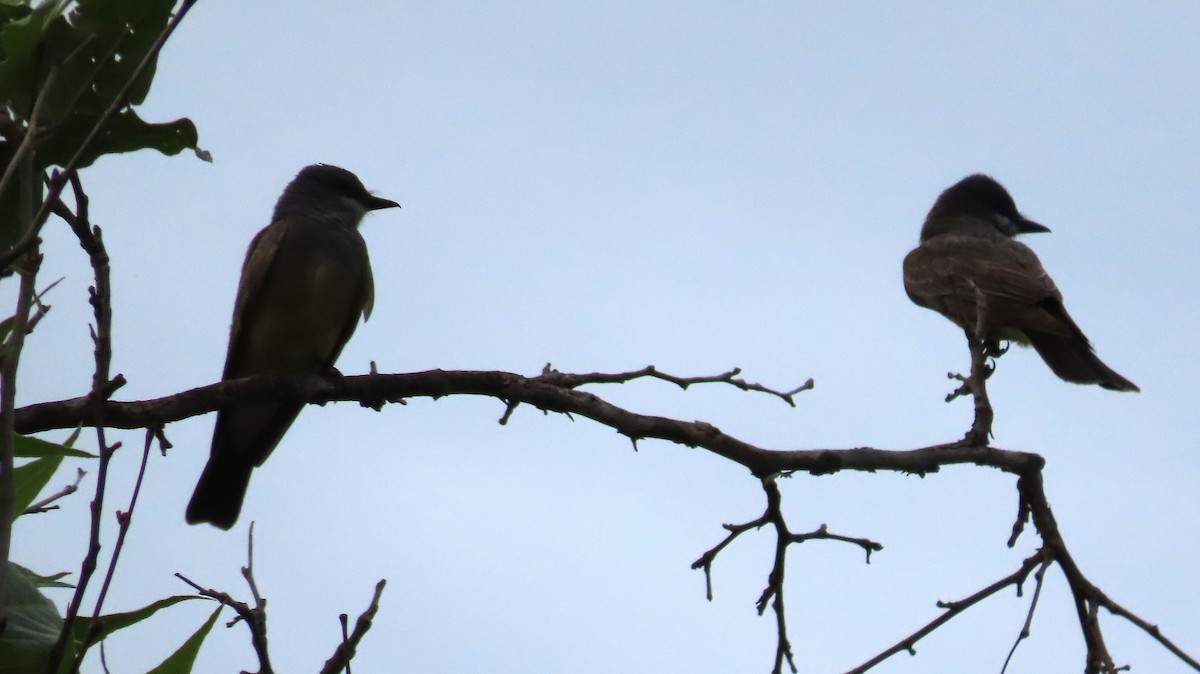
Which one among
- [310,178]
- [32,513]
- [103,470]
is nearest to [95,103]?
[32,513]

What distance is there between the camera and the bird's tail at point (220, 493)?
6.07m

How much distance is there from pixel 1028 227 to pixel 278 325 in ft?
28.3

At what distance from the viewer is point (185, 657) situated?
2.07 m

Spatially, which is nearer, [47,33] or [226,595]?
[226,595]

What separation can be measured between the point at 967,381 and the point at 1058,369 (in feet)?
14.5

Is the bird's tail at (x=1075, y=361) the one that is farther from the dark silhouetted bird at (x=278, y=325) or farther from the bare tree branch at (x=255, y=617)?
the bare tree branch at (x=255, y=617)

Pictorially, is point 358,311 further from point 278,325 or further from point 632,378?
point 632,378

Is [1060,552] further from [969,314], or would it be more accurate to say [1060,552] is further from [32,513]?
[969,314]

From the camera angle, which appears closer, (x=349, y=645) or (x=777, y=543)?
(x=349, y=645)

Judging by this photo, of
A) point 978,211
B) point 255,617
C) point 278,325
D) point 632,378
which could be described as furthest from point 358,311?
point 978,211

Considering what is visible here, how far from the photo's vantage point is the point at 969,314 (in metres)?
8.83

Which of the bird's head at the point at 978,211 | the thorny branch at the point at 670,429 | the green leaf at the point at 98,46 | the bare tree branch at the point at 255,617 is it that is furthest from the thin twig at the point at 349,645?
the bird's head at the point at 978,211

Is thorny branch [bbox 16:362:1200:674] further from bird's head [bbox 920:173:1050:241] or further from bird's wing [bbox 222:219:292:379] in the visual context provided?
bird's head [bbox 920:173:1050:241]

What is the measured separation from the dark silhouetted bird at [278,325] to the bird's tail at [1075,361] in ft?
15.5
